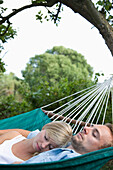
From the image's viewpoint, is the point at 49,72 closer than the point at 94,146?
No

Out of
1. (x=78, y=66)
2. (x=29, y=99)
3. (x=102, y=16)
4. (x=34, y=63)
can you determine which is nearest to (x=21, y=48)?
(x=34, y=63)

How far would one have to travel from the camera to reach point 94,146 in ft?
4.28

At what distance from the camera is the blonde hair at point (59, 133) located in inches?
52.4

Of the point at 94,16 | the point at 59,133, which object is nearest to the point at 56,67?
the point at 94,16

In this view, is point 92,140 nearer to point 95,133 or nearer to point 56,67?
point 95,133

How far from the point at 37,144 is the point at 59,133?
0.52 ft

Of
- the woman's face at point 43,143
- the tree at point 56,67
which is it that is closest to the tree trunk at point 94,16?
the woman's face at point 43,143

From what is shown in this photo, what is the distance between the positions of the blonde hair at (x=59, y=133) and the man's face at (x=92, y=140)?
0.08m

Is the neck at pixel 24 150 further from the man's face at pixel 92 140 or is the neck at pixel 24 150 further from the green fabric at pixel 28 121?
the green fabric at pixel 28 121

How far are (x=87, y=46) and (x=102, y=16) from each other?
18.0 meters

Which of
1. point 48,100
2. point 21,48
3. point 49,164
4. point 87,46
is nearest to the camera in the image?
point 49,164

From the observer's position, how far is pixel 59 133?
1362 millimetres

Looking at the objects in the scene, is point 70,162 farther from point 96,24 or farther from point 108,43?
point 96,24

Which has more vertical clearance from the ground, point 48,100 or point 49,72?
point 49,72
